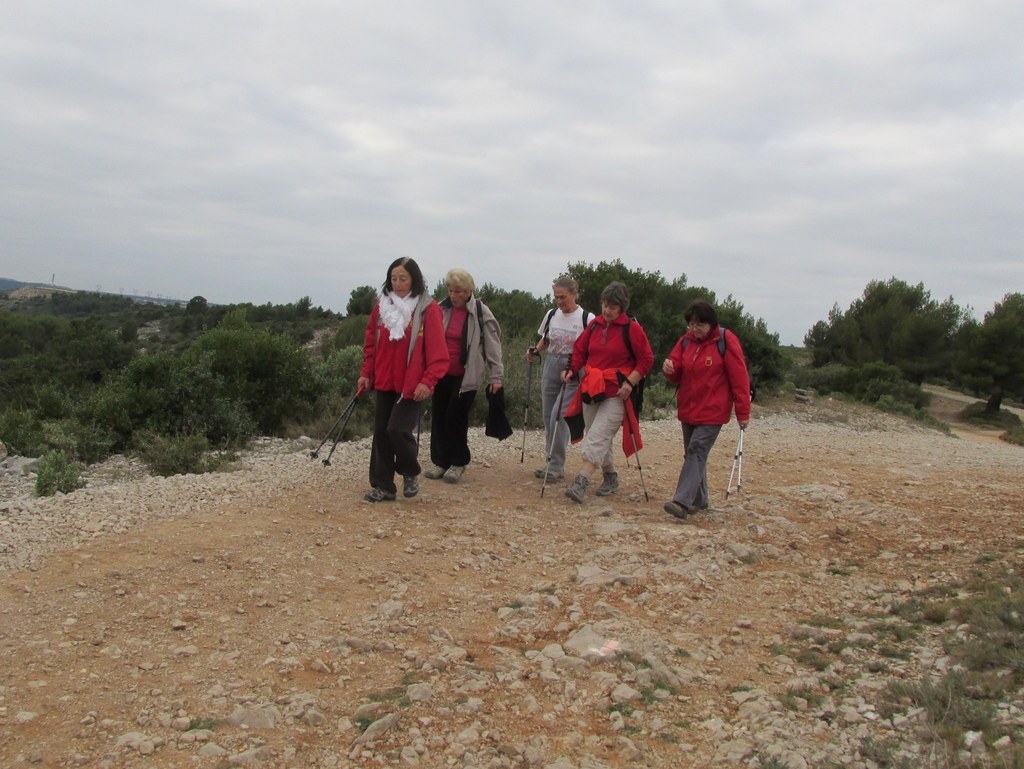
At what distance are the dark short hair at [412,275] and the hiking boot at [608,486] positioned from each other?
2.42 metres

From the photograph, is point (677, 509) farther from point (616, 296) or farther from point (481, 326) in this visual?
point (481, 326)

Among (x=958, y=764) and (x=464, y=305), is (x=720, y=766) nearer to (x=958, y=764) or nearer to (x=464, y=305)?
(x=958, y=764)

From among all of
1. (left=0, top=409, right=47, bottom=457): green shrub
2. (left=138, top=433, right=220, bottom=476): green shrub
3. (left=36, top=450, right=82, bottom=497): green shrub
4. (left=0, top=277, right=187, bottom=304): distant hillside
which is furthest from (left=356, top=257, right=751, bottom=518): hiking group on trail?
(left=0, top=277, right=187, bottom=304): distant hillside

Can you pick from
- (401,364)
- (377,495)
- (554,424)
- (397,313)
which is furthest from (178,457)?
(554,424)

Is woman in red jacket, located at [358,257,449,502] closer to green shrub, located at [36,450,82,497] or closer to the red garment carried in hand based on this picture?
the red garment carried in hand

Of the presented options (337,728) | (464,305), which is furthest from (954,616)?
(464,305)

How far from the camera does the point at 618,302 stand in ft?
22.2

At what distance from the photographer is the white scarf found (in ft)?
20.9

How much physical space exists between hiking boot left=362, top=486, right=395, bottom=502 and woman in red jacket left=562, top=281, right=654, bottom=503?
147 centimetres

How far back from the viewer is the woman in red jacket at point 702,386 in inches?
253

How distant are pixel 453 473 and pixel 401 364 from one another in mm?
1579

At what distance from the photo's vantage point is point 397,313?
20.9 feet

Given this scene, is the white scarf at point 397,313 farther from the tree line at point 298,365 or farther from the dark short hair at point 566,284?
the tree line at point 298,365

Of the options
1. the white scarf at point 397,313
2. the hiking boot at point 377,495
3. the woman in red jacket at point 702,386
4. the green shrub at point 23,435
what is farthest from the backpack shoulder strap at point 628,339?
the green shrub at point 23,435
